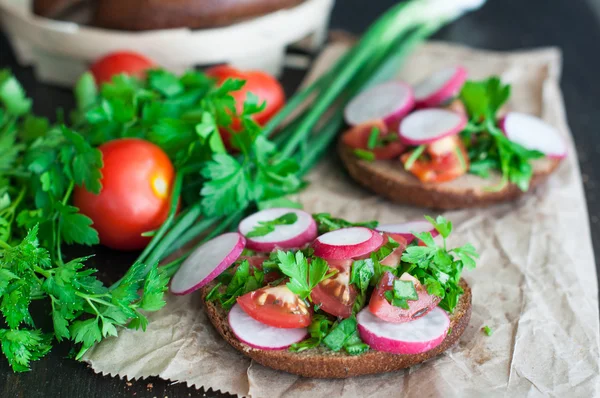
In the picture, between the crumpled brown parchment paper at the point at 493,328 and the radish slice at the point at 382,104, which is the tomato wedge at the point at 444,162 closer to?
the crumpled brown parchment paper at the point at 493,328

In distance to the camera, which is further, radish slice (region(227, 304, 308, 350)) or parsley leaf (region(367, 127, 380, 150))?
parsley leaf (region(367, 127, 380, 150))

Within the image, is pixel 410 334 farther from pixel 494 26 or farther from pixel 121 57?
pixel 494 26

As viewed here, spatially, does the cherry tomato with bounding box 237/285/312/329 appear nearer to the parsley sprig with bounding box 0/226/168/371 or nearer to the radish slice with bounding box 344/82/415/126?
the parsley sprig with bounding box 0/226/168/371

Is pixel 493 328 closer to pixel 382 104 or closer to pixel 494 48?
pixel 382 104

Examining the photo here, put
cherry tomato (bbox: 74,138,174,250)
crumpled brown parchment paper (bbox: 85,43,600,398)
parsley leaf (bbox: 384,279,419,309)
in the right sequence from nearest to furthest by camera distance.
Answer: parsley leaf (bbox: 384,279,419,309)
crumpled brown parchment paper (bbox: 85,43,600,398)
cherry tomato (bbox: 74,138,174,250)

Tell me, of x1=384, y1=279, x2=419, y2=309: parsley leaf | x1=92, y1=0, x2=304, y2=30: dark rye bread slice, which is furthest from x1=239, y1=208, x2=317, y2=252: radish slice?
x1=92, y1=0, x2=304, y2=30: dark rye bread slice

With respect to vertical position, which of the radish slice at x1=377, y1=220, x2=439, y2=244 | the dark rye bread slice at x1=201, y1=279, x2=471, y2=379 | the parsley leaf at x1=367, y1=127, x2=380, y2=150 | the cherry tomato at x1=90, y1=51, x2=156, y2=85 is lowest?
the dark rye bread slice at x1=201, y1=279, x2=471, y2=379
